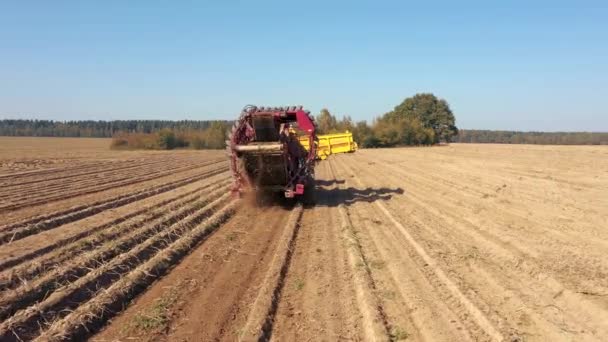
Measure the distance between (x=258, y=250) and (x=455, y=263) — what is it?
344 cm

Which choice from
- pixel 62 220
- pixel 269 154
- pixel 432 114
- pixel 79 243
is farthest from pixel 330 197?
pixel 432 114

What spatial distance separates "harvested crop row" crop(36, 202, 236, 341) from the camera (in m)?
4.73

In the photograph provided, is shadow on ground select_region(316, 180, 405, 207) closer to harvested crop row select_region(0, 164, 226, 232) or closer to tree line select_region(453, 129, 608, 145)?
harvested crop row select_region(0, 164, 226, 232)

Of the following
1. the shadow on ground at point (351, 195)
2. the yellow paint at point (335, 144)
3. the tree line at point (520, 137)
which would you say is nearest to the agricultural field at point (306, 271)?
the shadow on ground at point (351, 195)

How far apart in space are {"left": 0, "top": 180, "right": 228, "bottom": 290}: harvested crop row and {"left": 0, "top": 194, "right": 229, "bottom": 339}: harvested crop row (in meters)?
0.71

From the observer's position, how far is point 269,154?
470 inches

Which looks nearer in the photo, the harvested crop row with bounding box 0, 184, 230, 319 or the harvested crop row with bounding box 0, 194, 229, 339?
the harvested crop row with bounding box 0, 194, 229, 339

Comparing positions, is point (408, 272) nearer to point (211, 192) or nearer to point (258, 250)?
point (258, 250)

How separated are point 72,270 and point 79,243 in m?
1.68

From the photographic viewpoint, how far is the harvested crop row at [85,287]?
4.83 m

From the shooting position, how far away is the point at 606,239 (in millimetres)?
8273

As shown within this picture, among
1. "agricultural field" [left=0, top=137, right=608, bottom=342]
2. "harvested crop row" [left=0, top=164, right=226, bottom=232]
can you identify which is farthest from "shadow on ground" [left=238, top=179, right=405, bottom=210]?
"harvested crop row" [left=0, top=164, right=226, bottom=232]

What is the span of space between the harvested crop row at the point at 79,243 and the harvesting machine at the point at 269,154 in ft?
7.02

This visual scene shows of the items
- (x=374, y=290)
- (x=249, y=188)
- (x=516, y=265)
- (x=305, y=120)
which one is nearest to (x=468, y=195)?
(x=305, y=120)
